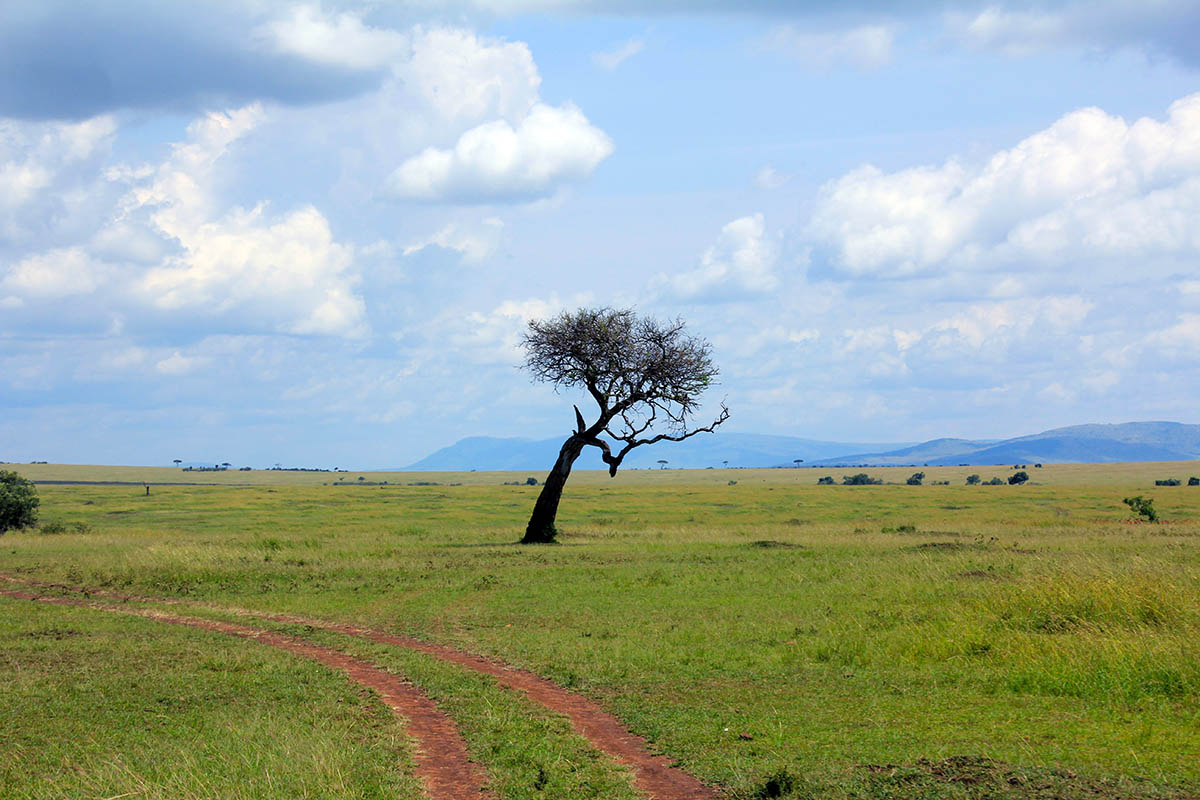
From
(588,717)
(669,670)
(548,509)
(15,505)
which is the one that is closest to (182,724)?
(588,717)

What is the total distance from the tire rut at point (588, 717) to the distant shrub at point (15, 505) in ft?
121

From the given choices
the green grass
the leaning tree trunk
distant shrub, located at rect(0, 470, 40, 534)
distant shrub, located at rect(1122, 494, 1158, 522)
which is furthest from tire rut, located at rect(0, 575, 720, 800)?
distant shrub, located at rect(1122, 494, 1158, 522)

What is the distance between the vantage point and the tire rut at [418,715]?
1000cm

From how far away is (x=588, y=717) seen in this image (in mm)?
12648

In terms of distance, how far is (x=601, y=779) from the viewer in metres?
9.94

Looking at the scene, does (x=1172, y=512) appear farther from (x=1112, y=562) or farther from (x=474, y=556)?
(x=474, y=556)

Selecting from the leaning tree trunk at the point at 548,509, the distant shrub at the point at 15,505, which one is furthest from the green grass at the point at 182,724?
the distant shrub at the point at 15,505

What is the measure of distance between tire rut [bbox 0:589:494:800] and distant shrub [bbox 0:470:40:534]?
33.8m

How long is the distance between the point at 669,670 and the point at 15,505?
1837 inches

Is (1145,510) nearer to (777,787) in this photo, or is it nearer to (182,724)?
(777,787)

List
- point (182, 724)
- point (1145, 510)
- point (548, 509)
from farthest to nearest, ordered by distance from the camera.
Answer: point (1145, 510)
point (548, 509)
point (182, 724)

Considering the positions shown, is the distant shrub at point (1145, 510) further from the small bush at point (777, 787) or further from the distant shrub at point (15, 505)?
the distant shrub at point (15, 505)

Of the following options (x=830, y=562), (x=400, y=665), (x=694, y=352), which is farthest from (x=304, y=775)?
(x=694, y=352)

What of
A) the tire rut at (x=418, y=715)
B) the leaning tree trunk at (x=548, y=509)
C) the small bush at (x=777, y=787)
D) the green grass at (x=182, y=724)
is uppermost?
the leaning tree trunk at (x=548, y=509)
